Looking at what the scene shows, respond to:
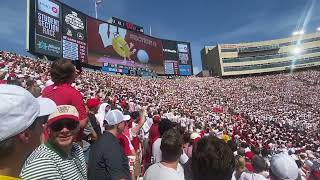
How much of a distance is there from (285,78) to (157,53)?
2738 centimetres

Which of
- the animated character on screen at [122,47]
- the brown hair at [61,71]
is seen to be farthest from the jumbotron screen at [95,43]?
the brown hair at [61,71]

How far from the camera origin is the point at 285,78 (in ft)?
244

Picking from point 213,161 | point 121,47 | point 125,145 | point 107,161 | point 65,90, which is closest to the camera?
point 213,161

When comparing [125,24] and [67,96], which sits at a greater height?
[125,24]

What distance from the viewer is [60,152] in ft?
10.0

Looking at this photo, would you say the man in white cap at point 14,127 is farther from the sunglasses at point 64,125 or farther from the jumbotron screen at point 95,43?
the jumbotron screen at point 95,43

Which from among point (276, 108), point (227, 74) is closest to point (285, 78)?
point (227, 74)

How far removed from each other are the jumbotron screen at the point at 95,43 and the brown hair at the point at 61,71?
115ft

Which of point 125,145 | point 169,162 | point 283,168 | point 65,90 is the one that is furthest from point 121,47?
point 283,168

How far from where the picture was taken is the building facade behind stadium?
90938mm

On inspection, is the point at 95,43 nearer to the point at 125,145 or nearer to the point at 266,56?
the point at 125,145

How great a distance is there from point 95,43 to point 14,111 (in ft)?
152

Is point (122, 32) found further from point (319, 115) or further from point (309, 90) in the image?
point (309, 90)

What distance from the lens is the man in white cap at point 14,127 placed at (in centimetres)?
180
